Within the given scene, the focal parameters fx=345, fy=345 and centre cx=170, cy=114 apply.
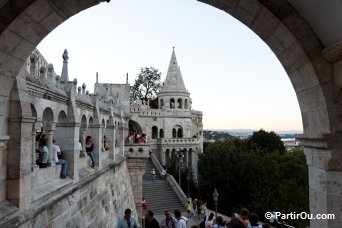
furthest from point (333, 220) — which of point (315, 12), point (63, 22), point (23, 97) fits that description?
point (23, 97)

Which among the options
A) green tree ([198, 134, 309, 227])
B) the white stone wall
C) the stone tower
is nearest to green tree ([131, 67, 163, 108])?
the stone tower

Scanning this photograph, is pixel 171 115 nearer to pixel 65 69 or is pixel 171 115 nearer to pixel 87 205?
pixel 87 205

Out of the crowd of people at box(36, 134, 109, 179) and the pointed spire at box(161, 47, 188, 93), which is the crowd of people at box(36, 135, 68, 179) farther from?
the pointed spire at box(161, 47, 188, 93)

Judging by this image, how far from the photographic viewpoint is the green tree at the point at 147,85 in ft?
171

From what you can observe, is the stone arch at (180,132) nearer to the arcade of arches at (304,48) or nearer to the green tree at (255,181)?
the green tree at (255,181)

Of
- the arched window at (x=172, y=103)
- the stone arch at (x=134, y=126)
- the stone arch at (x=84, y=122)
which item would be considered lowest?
the stone arch at (x=84, y=122)

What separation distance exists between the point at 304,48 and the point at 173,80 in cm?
4253

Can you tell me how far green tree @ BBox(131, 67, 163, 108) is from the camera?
5203 cm

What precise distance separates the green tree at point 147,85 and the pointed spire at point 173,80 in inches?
244

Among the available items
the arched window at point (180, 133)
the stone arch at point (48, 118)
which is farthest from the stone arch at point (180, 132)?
the stone arch at point (48, 118)

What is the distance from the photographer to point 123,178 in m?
17.1

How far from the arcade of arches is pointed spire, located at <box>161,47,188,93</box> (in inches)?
1642

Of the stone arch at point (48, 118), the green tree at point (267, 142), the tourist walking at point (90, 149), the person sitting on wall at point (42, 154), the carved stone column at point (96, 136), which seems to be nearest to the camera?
the person sitting on wall at point (42, 154)

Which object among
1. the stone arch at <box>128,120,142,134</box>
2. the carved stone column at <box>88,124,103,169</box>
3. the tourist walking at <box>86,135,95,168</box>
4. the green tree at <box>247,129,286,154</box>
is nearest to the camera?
the tourist walking at <box>86,135,95,168</box>
